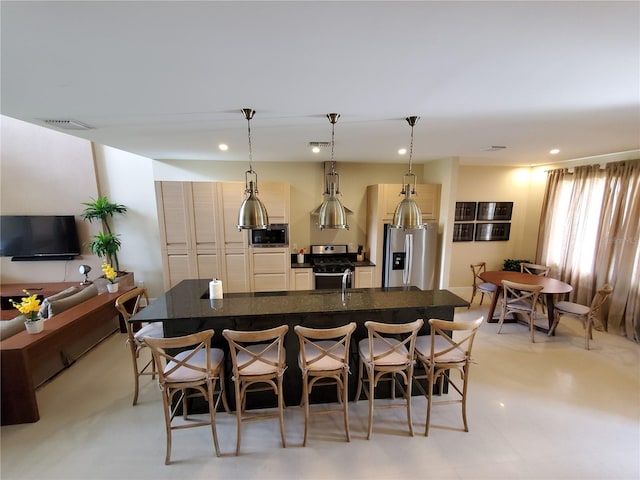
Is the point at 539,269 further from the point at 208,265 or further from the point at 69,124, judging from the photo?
the point at 69,124

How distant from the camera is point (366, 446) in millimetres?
2064

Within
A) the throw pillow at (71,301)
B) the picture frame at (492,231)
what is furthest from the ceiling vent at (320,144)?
the picture frame at (492,231)

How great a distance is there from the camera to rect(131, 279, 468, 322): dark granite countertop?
7.30ft

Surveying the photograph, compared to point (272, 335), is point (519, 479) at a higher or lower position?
Result: lower

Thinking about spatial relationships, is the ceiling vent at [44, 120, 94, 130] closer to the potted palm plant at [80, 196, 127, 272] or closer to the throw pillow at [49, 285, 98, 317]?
the throw pillow at [49, 285, 98, 317]

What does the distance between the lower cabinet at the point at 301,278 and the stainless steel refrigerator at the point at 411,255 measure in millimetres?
1319

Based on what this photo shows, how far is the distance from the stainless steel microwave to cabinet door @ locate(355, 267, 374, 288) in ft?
4.41

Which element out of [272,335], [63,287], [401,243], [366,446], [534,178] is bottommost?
[366,446]

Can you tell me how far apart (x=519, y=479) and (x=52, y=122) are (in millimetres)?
4599

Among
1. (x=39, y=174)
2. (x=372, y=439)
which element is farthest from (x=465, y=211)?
(x=39, y=174)

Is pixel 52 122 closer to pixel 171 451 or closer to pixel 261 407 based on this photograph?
pixel 171 451

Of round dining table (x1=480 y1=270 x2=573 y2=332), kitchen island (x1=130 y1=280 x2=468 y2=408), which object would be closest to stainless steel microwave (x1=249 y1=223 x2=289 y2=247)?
kitchen island (x1=130 y1=280 x2=468 y2=408)

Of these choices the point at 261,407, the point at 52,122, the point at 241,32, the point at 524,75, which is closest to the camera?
the point at 241,32

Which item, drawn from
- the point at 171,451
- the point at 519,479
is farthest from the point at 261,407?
the point at 519,479
